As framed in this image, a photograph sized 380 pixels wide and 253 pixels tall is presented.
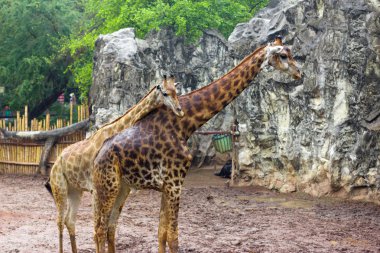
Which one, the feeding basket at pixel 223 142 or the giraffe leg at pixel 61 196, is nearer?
the giraffe leg at pixel 61 196

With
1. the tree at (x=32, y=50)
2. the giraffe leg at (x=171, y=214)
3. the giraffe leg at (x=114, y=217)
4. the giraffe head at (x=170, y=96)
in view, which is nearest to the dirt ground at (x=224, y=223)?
the giraffe leg at (x=114, y=217)

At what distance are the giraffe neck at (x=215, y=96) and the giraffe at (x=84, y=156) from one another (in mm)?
273

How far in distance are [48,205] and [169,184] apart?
20.5 ft

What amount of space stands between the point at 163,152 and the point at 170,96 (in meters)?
0.55

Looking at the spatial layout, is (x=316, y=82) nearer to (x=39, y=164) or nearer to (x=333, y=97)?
(x=333, y=97)

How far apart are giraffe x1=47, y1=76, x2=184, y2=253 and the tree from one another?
12.6m

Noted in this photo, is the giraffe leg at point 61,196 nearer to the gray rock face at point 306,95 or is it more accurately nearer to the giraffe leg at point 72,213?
the giraffe leg at point 72,213

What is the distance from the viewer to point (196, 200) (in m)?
12.0

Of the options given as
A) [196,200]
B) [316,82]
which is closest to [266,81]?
[316,82]

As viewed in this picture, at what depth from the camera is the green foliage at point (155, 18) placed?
16891 millimetres

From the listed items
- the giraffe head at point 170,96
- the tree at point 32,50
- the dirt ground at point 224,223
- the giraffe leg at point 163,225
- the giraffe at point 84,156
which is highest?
the tree at point 32,50

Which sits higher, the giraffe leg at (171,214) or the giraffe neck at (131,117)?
the giraffe neck at (131,117)

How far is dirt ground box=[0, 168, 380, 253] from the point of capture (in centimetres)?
761

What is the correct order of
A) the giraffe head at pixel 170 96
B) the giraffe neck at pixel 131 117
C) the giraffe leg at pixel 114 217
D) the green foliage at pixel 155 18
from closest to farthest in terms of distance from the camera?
the giraffe head at pixel 170 96 → the giraffe neck at pixel 131 117 → the giraffe leg at pixel 114 217 → the green foliage at pixel 155 18
